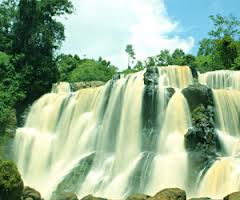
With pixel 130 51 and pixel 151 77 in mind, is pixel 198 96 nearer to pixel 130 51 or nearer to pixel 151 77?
pixel 151 77

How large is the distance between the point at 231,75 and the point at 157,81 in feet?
21.8

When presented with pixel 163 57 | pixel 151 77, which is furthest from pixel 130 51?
pixel 151 77

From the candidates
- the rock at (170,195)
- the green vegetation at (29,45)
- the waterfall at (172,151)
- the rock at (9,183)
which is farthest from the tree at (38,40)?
the rock at (170,195)

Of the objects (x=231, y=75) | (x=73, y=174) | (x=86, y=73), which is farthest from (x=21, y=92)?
(x=86, y=73)

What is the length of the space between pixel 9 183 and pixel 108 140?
11.8 metres

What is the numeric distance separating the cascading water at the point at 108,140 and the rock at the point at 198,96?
411 mm

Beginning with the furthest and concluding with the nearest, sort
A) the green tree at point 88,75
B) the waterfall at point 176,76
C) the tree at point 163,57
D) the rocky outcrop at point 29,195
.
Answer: the tree at point 163,57 < the green tree at point 88,75 < the waterfall at point 176,76 < the rocky outcrop at point 29,195

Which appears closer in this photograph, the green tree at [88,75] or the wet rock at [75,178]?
the wet rock at [75,178]

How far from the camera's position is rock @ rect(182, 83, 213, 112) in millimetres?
33000

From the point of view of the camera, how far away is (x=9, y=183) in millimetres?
24828

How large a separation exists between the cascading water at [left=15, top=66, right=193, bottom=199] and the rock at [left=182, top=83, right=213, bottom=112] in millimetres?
411

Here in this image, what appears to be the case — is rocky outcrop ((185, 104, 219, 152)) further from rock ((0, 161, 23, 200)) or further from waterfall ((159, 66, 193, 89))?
rock ((0, 161, 23, 200))

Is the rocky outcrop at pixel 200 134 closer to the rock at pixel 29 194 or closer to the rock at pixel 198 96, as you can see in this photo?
the rock at pixel 198 96

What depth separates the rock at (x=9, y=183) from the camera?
24719mm
